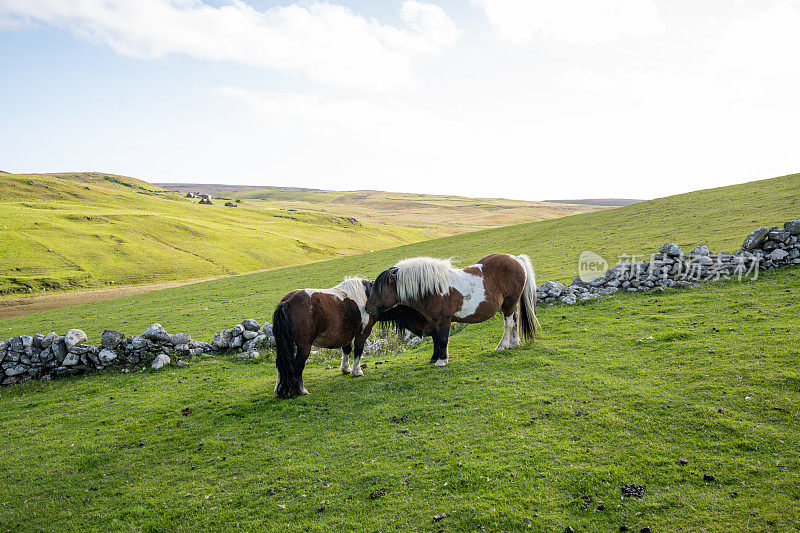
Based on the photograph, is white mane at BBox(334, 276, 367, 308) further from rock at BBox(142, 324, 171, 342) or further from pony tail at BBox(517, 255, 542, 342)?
rock at BBox(142, 324, 171, 342)

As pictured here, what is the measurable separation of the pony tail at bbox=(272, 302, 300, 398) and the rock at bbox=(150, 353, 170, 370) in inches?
190

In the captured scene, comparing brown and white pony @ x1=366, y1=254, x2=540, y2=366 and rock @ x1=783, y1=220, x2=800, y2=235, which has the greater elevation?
rock @ x1=783, y1=220, x2=800, y2=235

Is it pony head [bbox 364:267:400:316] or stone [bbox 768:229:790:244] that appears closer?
pony head [bbox 364:267:400:316]

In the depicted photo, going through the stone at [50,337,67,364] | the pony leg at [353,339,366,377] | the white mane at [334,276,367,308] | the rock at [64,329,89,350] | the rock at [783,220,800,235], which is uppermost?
the rock at [783,220,800,235]

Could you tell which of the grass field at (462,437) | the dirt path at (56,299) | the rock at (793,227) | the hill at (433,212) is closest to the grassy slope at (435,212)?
the hill at (433,212)

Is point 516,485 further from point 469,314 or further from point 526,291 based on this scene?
point 526,291

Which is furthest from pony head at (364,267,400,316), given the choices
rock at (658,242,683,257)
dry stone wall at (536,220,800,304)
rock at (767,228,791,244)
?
rock at (767,228,791,244)

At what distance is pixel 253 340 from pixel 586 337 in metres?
9.50

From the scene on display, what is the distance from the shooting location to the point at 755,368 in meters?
7.25

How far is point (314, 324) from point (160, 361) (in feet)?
19.1

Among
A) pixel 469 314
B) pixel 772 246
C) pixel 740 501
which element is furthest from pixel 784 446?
pixel 772 246

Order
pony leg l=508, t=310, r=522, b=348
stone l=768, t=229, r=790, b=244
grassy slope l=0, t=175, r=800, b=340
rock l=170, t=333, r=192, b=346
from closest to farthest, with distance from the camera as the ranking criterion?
pony leg l=508, t=310, r=522, b=348 < rock l=170, t=333, r=192, b=346 < stone l=768, t=229, r=790, b=244 < grassy slope l=0, t=175, r=800, b=340

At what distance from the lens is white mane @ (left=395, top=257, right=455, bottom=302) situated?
9.30 m

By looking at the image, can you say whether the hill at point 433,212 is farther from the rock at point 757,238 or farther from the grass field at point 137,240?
the rock at point 757,238
